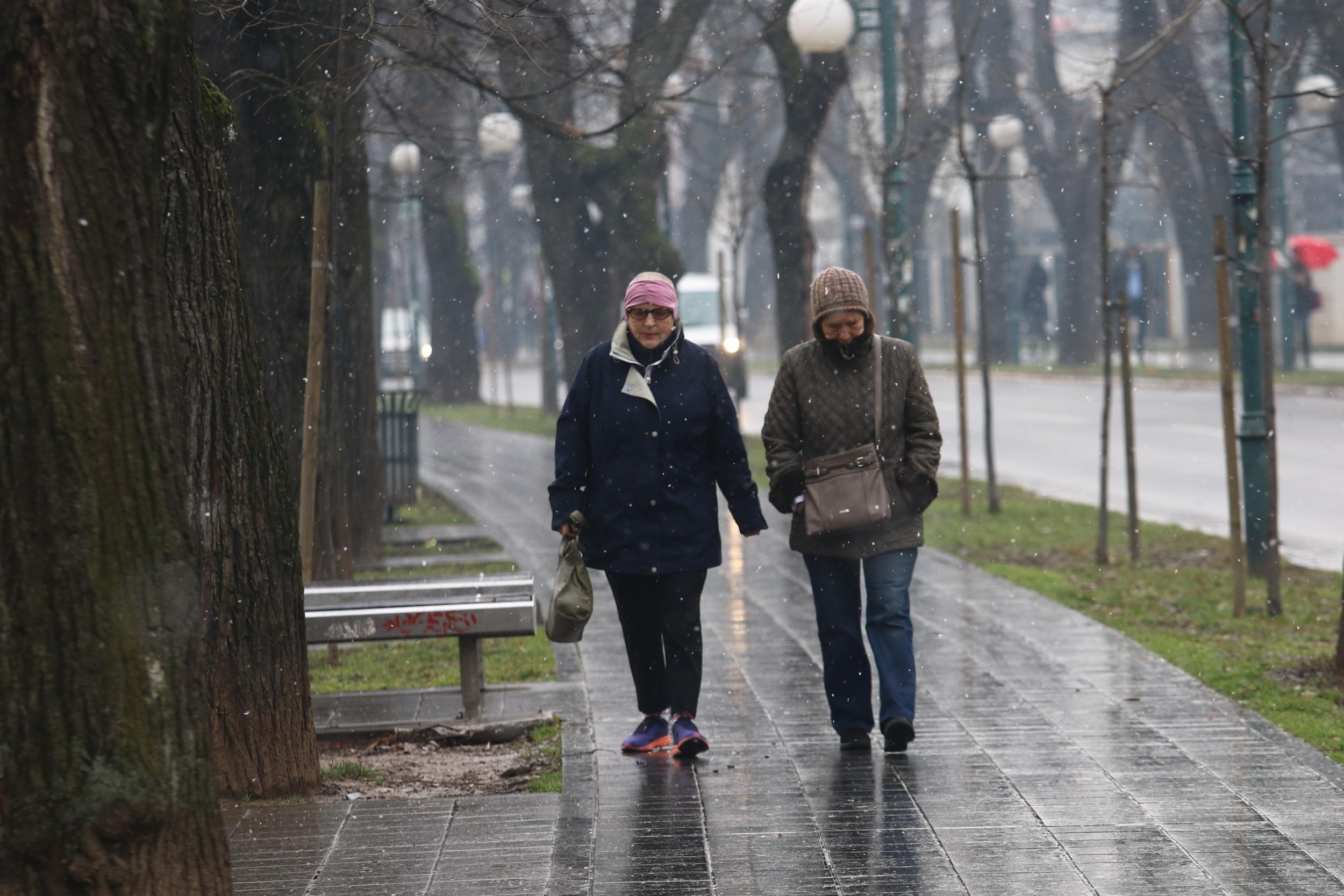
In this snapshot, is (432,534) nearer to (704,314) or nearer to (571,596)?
(571,596)

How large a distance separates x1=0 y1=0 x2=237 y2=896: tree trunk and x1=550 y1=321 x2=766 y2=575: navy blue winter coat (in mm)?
2710

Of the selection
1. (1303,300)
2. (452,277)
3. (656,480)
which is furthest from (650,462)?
(1303,300)

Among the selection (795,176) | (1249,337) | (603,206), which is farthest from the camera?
(603,206)

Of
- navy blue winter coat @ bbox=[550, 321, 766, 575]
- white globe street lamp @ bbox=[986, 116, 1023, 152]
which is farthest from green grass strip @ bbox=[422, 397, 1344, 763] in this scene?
white globe street lamp @ bbox=[986, 116, 1023, 152]

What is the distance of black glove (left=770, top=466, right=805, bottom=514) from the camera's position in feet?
20.5

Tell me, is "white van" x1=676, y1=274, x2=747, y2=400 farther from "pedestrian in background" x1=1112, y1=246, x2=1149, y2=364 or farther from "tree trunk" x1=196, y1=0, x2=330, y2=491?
"tree trunk" x1=196, y1=0, x2=330, y2=491

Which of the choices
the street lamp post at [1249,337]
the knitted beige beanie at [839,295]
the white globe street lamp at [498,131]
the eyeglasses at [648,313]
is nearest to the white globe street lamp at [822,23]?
the white globe street lamp at [498,131]

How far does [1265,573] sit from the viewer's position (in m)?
9.96

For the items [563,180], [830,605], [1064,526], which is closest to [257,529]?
[830,605]

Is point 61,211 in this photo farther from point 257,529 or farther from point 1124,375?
point 1124,375

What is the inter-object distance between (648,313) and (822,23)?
30.0 feet

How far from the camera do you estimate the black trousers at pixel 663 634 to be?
627 centimetres

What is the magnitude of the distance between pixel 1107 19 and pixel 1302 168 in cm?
1492

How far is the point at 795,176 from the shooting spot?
19859 mm
